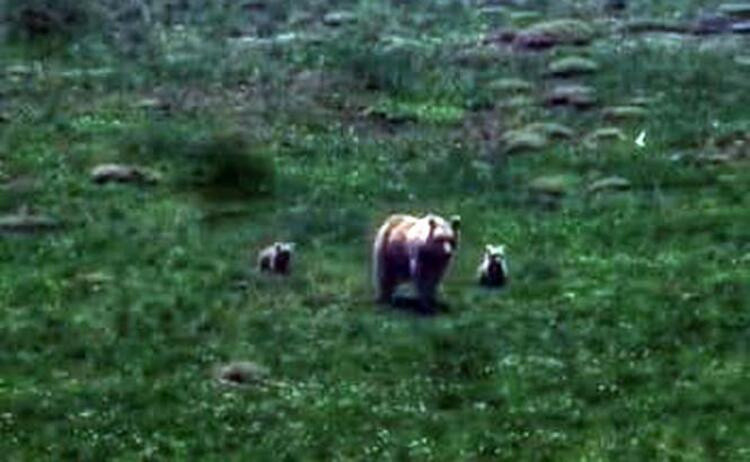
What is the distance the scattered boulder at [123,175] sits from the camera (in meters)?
42.4

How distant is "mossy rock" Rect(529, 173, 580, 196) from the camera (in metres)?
40.8

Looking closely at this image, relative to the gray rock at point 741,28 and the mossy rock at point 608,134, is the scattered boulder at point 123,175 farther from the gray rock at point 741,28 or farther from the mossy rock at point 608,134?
the gray rock at point 741,28

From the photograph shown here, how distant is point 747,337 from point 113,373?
8.81m

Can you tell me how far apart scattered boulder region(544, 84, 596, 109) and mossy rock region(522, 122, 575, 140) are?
8.04 ft

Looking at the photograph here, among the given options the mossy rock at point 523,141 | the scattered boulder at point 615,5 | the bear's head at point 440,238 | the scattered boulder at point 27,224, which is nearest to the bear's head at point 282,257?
the bear's head at point 440,238

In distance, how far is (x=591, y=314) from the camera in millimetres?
31531

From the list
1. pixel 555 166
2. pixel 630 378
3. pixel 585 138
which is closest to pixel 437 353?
pixel 630 378


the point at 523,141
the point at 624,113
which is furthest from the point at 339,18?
the point at 523,141

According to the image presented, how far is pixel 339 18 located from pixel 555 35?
7.86 m

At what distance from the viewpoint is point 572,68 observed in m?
52.7

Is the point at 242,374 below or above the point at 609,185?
above

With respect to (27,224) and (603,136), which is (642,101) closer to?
(603,136)

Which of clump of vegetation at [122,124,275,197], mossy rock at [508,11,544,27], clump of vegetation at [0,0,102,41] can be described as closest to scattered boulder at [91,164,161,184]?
clump of vegetation at [122,124,275,197]

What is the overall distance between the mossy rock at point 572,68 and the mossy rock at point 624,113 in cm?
450
